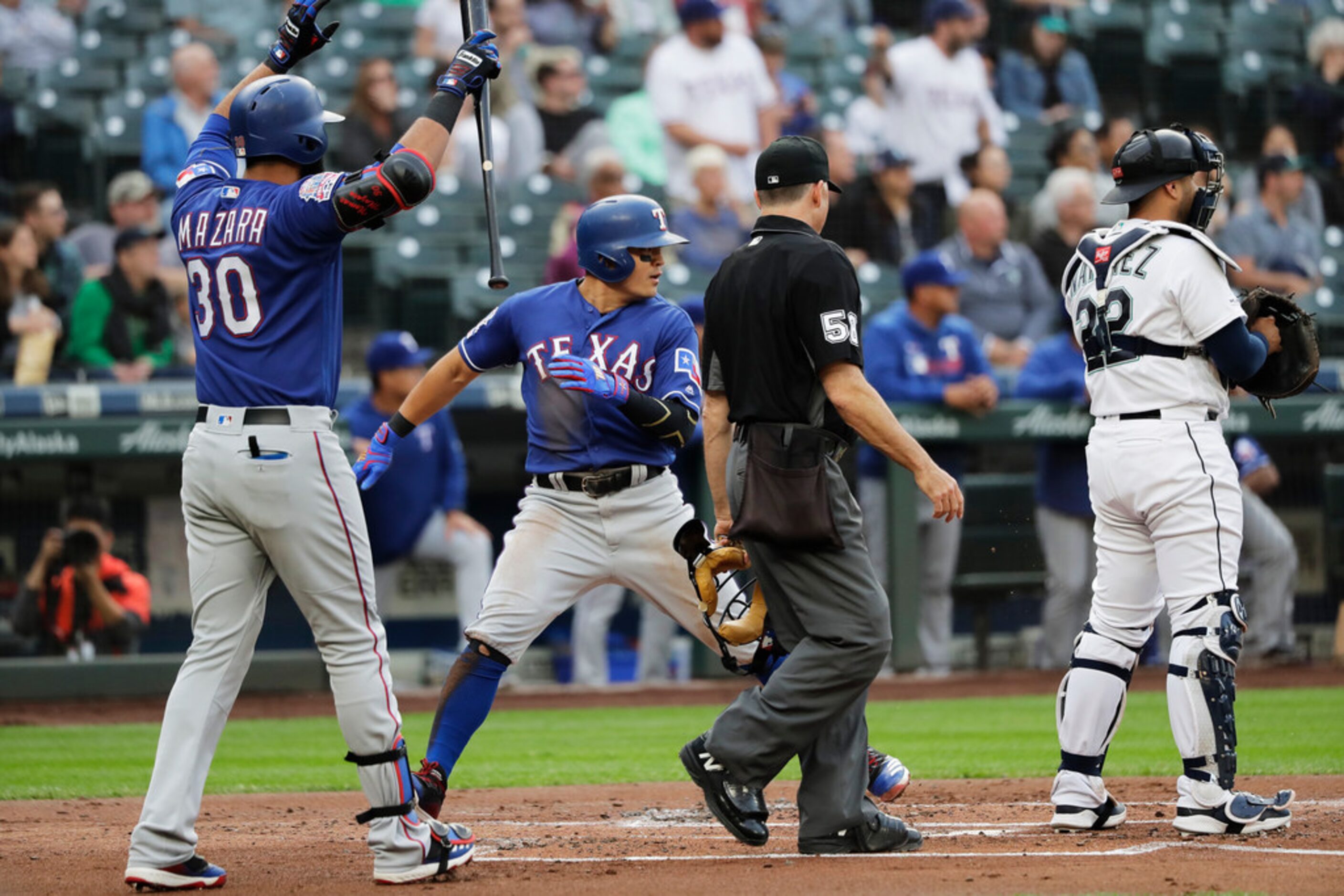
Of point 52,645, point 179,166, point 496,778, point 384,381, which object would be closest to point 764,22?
point 179,166

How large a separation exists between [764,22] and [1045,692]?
24.9 feet

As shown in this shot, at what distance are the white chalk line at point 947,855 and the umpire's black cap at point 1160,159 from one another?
6.14 ft

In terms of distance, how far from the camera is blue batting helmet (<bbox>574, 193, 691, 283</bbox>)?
5.48m

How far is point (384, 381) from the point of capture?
33.5 feet

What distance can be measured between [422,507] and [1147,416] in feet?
20.3

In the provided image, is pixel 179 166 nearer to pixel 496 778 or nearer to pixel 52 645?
pixel 52 645

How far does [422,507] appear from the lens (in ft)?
34.6

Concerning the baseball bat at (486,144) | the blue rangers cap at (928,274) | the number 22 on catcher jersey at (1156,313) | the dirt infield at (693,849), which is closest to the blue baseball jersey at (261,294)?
the baseball bat at (486,144)

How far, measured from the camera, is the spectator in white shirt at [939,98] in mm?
14031

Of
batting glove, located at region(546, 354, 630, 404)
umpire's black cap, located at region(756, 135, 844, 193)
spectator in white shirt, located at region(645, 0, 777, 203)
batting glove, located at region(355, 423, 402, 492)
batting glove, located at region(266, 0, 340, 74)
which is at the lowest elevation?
batting glove, located at region(355, 423, 402, 492)

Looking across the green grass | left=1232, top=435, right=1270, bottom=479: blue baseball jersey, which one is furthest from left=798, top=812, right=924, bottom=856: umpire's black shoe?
left=1232, top=435, right=1270, bottom=479: blue baseball jersey

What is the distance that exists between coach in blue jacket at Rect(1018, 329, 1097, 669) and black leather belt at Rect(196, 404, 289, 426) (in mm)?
7075

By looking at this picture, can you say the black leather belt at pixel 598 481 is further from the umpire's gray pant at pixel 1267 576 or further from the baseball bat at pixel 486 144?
the umpire's gray pant at pixel 1267 576

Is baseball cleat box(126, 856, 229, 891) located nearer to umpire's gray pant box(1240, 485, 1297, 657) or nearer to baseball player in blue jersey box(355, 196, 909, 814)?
baseball player in blue jersey box(355, 196, 909, 814)
